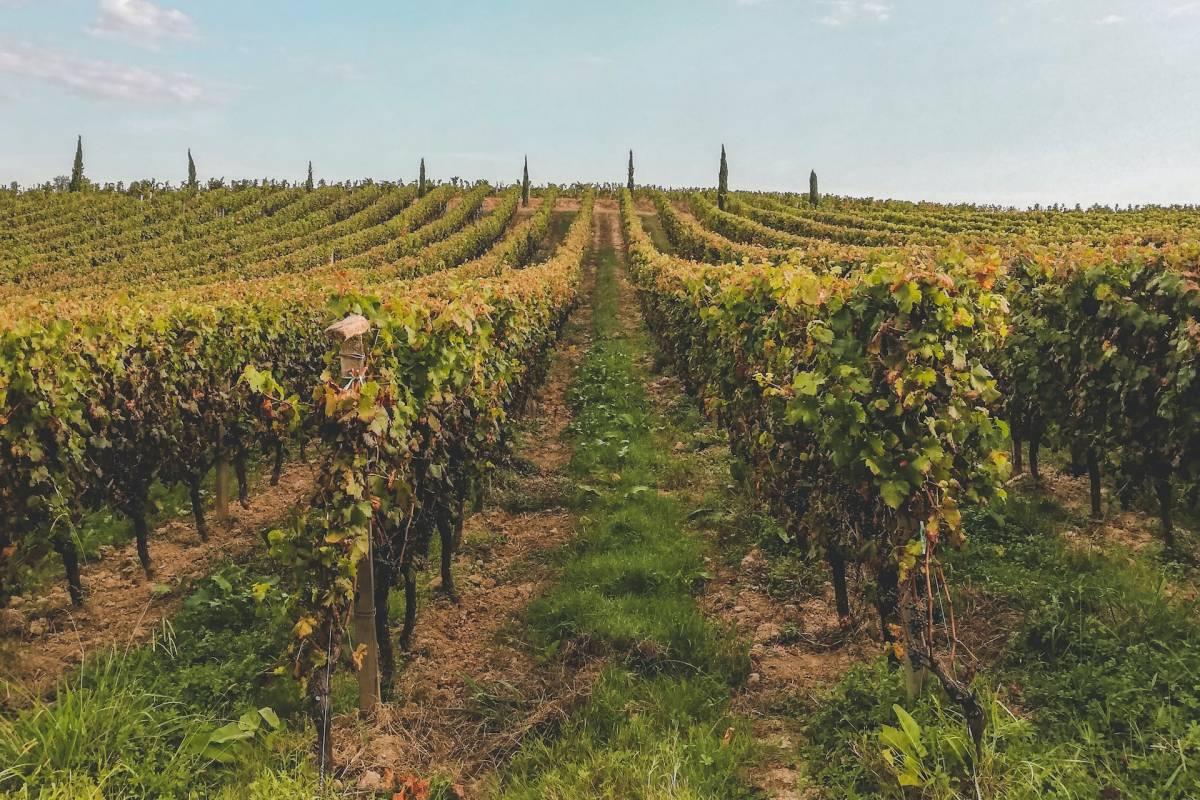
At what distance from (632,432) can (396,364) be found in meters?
6.35

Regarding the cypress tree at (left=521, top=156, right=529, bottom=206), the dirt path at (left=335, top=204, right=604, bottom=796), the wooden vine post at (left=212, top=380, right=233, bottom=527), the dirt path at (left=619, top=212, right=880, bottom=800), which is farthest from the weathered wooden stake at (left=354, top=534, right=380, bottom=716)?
the cypress tree at (left=521, top=156, right=529, bottom=206)

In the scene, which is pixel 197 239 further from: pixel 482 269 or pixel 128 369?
pixel 128 369

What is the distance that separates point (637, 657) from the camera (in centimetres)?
505

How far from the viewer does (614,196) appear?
69.8 meters

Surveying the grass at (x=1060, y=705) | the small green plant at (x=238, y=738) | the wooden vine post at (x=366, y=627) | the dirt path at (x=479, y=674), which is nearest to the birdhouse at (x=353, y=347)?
the wooden vine post at (x=366, y=627)

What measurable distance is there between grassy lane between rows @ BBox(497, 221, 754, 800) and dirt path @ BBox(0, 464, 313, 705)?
3014 mm

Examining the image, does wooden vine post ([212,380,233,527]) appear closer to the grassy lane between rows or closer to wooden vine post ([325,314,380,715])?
Result: the grassy lane between rows

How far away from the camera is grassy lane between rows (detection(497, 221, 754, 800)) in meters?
3.88

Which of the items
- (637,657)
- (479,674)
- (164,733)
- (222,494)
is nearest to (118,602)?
(222,494)

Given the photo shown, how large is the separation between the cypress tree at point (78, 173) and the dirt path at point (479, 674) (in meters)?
74.2

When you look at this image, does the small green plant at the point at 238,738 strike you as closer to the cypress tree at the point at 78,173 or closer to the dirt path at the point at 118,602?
the dirt path at the point at 118,602

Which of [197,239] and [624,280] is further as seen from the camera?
[197,239]

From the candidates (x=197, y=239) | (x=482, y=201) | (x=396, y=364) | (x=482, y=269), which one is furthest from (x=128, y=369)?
(x=482, y=201)

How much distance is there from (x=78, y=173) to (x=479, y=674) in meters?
78.3
